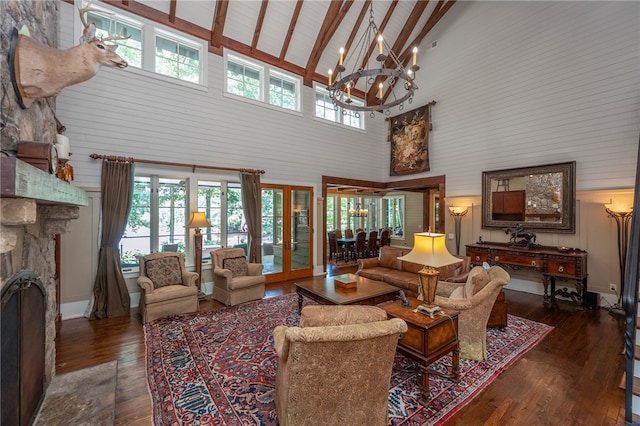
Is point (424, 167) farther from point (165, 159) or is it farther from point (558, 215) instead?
point (165, 159)

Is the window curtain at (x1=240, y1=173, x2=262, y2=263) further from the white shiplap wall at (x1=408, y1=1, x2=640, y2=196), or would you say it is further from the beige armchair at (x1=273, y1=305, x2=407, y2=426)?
the white shiplap wall at (x1=408, y1=1, x2=640, y2=196)

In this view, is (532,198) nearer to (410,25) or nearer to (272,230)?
(410,25)

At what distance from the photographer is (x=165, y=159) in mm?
4887

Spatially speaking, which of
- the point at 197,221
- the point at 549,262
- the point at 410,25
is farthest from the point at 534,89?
the point at 197,221

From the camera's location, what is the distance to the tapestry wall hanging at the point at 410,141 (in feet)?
23.4

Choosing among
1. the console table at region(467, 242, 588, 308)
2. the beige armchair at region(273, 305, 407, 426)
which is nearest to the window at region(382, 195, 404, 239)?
the console table at region(467, 242, 588, 308)

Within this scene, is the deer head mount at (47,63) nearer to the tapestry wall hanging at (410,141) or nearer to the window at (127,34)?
the window at (127,34)

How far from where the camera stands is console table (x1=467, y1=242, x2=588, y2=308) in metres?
4.39

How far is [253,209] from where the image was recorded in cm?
566

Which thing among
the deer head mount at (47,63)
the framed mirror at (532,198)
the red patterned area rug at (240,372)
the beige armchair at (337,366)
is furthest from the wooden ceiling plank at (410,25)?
the beige armchair at (337,366)

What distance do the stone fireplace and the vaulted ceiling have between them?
2.87 metres

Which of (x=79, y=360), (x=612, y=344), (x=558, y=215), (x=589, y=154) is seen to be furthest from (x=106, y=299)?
(x=589, y=154)

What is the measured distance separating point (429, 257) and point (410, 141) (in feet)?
19.3

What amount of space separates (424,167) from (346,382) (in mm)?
6569
